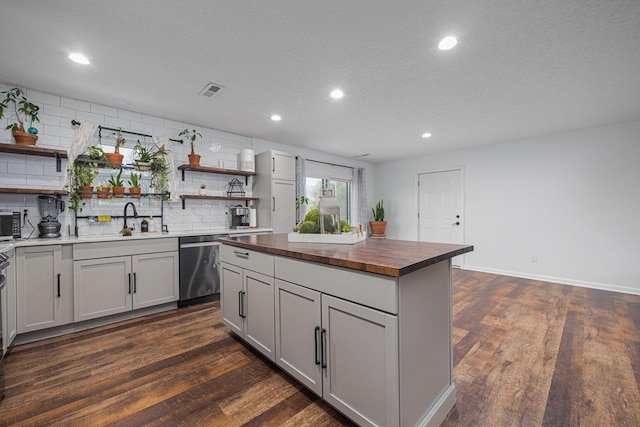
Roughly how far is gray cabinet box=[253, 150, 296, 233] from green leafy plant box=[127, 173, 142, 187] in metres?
1.63

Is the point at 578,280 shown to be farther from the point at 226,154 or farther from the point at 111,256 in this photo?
the point at 111,256

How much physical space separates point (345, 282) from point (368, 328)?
0.23m

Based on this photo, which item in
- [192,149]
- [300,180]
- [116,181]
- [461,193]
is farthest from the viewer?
[461,193]

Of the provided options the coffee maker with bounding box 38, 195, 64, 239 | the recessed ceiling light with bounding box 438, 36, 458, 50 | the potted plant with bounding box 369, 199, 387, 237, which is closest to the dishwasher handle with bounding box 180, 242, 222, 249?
the coffee maker with bounding box 38, 195, 64, 239

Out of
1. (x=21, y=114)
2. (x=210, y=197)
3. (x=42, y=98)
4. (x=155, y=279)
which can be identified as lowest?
(x=155, y=279)

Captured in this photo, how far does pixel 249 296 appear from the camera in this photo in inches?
83.5

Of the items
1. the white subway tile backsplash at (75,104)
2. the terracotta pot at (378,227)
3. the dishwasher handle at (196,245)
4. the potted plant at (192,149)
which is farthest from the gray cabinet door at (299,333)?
the terracotta pot at (378,227)

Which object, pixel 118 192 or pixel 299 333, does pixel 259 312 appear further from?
pixel 118 192

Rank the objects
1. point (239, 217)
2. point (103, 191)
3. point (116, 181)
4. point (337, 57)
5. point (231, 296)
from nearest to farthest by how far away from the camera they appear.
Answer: point (337, 57), point (231, 296), point (103, 191), point (116, 181), point (239, 217)

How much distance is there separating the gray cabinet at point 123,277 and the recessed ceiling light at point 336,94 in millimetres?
2441

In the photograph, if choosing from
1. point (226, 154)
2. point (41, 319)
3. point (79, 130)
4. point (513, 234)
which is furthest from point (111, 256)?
point (513, 234)

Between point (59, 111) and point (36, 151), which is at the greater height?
point (59, 111)

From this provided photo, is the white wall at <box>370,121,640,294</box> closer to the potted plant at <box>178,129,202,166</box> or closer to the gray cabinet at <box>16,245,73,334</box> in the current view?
the potted plant at <box>178,129,202,166</box>

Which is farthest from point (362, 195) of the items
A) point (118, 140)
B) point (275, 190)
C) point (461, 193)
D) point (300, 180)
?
point (118, 140)
